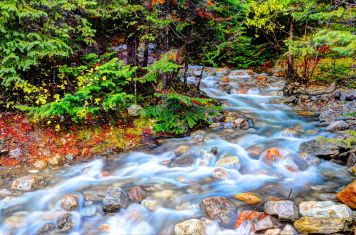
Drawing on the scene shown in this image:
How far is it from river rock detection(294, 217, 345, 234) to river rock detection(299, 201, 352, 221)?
123 mm

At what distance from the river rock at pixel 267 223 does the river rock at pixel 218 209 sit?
1.71 ft

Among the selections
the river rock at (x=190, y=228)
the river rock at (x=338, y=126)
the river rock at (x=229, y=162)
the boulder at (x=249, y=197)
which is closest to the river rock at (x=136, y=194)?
the river rock at (x=190, y=228)

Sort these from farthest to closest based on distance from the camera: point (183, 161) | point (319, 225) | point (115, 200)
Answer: point (183, 161)
point (115, 200)
point (319, 225)

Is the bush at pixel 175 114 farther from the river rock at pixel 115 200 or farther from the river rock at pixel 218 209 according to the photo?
the river rock at pixel 218 209

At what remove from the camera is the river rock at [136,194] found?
5.83 meters

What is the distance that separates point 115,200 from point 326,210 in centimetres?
353

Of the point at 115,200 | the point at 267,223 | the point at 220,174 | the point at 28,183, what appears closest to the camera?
the point at 267,223

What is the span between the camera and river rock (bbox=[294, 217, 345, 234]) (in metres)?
4.54

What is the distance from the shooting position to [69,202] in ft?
18.6

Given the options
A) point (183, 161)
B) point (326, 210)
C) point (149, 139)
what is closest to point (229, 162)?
point (183, 161)

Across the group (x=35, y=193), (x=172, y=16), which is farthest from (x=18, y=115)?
(x=172, y=16)

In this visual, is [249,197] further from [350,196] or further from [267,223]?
[350,196]

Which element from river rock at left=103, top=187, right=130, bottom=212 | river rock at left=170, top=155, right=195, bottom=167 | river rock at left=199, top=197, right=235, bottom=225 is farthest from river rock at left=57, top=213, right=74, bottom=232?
river rock at left=170, top=155, right=195, bottom=167

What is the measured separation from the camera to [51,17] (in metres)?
7.95
